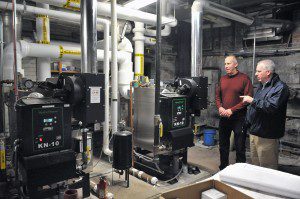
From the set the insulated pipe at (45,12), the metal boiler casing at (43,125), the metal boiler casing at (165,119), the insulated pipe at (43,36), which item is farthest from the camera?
the insulated pipe at (43,36)

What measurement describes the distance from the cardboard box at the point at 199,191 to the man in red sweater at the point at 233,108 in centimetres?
210

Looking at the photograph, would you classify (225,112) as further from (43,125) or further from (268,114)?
(43,125)

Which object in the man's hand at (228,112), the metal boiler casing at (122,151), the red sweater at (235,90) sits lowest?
the metal boiler casing at (122,151)

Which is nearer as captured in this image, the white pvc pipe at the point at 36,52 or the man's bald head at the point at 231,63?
the white pvc pipe at the point at 36,52

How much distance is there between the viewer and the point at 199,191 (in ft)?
3.89

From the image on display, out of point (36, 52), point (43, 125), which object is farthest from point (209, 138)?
point (43, 125)

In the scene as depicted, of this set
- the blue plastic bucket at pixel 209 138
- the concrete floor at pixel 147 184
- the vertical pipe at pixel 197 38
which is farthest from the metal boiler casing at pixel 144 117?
the blue plastic bucket at pixel 209 138

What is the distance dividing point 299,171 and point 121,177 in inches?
104

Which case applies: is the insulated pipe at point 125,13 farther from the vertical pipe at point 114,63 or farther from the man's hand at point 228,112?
the man's hand at point 228,112

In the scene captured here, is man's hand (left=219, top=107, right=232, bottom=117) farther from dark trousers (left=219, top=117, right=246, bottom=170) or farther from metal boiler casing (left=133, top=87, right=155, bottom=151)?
metal boiler casing (left=133, top=87, right=155, bottom=151)

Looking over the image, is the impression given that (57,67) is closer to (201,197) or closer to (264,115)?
(264,115)

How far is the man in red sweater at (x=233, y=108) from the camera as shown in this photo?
10.7 ft

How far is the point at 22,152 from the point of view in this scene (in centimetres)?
191

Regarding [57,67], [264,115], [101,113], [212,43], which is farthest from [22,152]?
[212,43]
